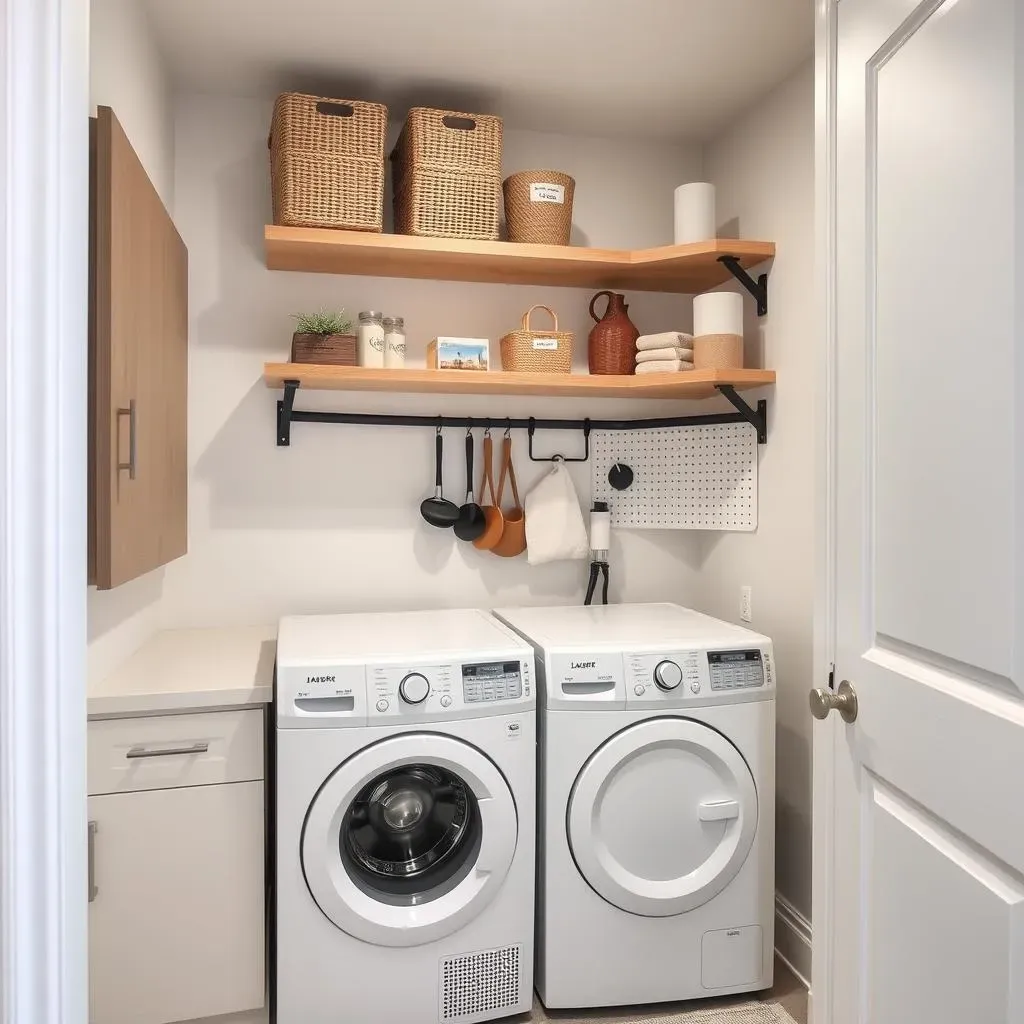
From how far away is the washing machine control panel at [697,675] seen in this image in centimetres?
202

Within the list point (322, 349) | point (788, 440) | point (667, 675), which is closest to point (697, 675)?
point (667, 675)

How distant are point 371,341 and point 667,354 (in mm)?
870

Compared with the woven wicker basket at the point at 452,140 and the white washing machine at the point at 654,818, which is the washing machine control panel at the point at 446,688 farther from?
the woven wicker basket at the point at 452,140

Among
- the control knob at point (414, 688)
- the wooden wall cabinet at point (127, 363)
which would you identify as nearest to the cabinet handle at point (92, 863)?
the wooden wall cabinet at point (127, 363)

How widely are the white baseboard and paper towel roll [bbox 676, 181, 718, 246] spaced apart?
1943 millimetres

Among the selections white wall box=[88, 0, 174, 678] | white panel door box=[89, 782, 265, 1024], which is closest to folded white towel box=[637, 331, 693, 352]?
white wall box=[88, 0, 174, 678]

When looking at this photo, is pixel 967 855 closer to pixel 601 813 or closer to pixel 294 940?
pixel 601 813

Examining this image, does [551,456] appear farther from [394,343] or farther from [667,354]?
[394,343]

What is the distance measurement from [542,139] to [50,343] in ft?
7.69

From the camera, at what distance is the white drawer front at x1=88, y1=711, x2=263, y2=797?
6.00ft

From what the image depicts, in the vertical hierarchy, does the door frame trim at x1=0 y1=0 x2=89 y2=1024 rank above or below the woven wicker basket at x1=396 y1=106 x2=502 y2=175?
below

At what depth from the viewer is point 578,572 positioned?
9.46 feet

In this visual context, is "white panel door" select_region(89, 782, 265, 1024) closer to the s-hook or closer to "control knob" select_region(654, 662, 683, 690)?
"control knob" select_region(654, 662, 683, 690)

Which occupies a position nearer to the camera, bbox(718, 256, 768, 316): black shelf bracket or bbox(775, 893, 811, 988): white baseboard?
bbox(775, 893, 811, 988): white baseboard
